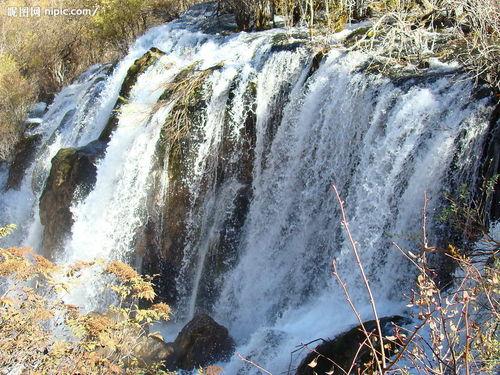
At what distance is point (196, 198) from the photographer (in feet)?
30.9

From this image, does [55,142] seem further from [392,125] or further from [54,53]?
[392,125]

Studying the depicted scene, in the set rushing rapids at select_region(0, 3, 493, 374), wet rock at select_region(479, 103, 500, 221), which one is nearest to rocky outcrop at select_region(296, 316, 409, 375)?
rushing rapids at select_region(0, 3, 493, 374)

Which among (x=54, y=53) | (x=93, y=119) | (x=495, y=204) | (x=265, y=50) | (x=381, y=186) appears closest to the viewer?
(x=495, y=204)

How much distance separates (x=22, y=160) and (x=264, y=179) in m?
8.37

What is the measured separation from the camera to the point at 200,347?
24.1 ft

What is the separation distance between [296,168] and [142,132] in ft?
10.6

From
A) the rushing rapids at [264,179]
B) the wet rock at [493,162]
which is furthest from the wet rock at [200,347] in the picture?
the wet rock at [493,162]

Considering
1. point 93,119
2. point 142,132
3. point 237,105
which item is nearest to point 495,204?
point 237,105

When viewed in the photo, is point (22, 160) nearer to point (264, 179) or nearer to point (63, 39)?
point (63, 39)

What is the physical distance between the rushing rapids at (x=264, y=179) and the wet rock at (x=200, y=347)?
12.1 inches

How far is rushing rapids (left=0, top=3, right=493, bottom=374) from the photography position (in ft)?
21.9

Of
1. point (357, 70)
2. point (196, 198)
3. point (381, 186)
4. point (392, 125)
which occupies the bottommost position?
point (196, 198)

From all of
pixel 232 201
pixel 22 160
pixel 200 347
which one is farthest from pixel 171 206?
pixel 22 160

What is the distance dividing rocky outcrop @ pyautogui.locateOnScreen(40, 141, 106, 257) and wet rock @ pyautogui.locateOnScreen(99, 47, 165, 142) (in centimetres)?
41
